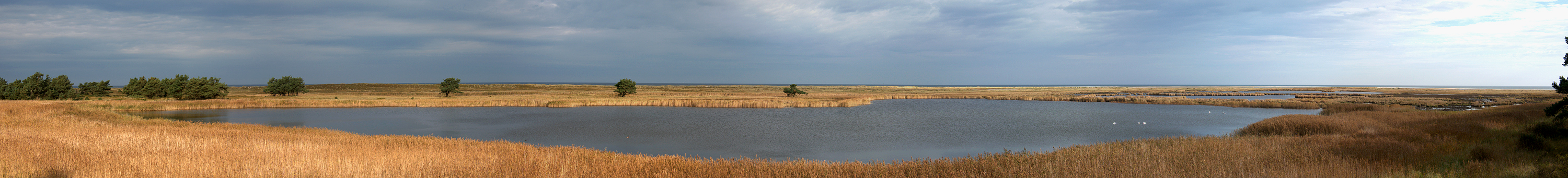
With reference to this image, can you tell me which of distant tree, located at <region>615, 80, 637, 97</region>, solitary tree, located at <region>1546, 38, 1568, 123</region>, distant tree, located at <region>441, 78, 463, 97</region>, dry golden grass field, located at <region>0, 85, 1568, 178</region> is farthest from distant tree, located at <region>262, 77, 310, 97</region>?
solitary tree, located at <region>1546, 38, 1568, 123</region>

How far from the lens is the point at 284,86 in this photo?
2820 inches

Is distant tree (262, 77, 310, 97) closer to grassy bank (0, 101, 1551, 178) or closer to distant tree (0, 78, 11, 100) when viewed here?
distant tree (0, 78, 11, 100)

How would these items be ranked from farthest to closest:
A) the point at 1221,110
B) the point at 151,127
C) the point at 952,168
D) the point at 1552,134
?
the point at 1221,110
the point at 151,127
the point at 1552,134
the point at 952,168

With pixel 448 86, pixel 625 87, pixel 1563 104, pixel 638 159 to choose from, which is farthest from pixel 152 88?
pixel 1563 104

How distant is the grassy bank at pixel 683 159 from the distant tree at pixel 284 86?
66.0m

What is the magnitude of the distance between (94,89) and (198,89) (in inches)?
435

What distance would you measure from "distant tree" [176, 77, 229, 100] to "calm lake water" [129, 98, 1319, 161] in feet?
44.8

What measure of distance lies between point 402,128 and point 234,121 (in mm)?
9618

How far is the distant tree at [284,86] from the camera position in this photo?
71.4 meters

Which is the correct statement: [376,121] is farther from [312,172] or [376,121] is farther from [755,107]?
[312,172]

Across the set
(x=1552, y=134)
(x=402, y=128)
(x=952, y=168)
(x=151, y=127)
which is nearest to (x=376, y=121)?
(x=402, y=128)

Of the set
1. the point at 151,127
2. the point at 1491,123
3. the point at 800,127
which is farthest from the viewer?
the point at 800,127

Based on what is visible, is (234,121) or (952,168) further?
(234,121)

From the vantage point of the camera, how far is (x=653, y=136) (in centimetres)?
2259
